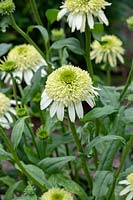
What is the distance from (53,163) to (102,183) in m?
0.12

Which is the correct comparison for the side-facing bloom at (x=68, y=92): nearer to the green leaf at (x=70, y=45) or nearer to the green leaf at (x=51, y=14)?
the green leaf at (x=70, y=45)

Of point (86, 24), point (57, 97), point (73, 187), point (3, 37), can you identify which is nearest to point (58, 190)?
point (73, 187)

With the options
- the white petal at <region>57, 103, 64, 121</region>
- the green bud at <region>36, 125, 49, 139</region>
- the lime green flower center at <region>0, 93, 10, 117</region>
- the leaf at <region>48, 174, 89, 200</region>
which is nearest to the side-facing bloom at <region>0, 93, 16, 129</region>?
the lime green flower center at <region>0, 93, 10, 117</region>

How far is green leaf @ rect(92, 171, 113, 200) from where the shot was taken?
48.6 inches

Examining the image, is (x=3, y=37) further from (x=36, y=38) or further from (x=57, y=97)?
(x=57, y=97)

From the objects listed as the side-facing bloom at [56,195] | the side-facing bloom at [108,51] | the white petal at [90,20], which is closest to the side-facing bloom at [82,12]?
the white petal at [90,20]

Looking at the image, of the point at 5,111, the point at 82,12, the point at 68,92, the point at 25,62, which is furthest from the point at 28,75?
the point at 68,92

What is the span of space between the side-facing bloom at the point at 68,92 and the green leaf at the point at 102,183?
7.6 inches

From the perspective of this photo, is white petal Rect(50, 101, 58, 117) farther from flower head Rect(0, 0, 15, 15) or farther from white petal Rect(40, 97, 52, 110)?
flower head Rect(0, 0, 15, 15)

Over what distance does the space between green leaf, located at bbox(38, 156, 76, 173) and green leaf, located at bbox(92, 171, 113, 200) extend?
69 mm

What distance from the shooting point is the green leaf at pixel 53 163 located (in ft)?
4.16

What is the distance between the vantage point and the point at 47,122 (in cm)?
143

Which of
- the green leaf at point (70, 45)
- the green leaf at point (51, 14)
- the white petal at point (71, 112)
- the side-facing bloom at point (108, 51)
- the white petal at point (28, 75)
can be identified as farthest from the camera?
the side-facing bloom at point (108, 51)

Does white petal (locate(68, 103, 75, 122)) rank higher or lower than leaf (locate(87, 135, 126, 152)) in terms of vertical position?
higher
